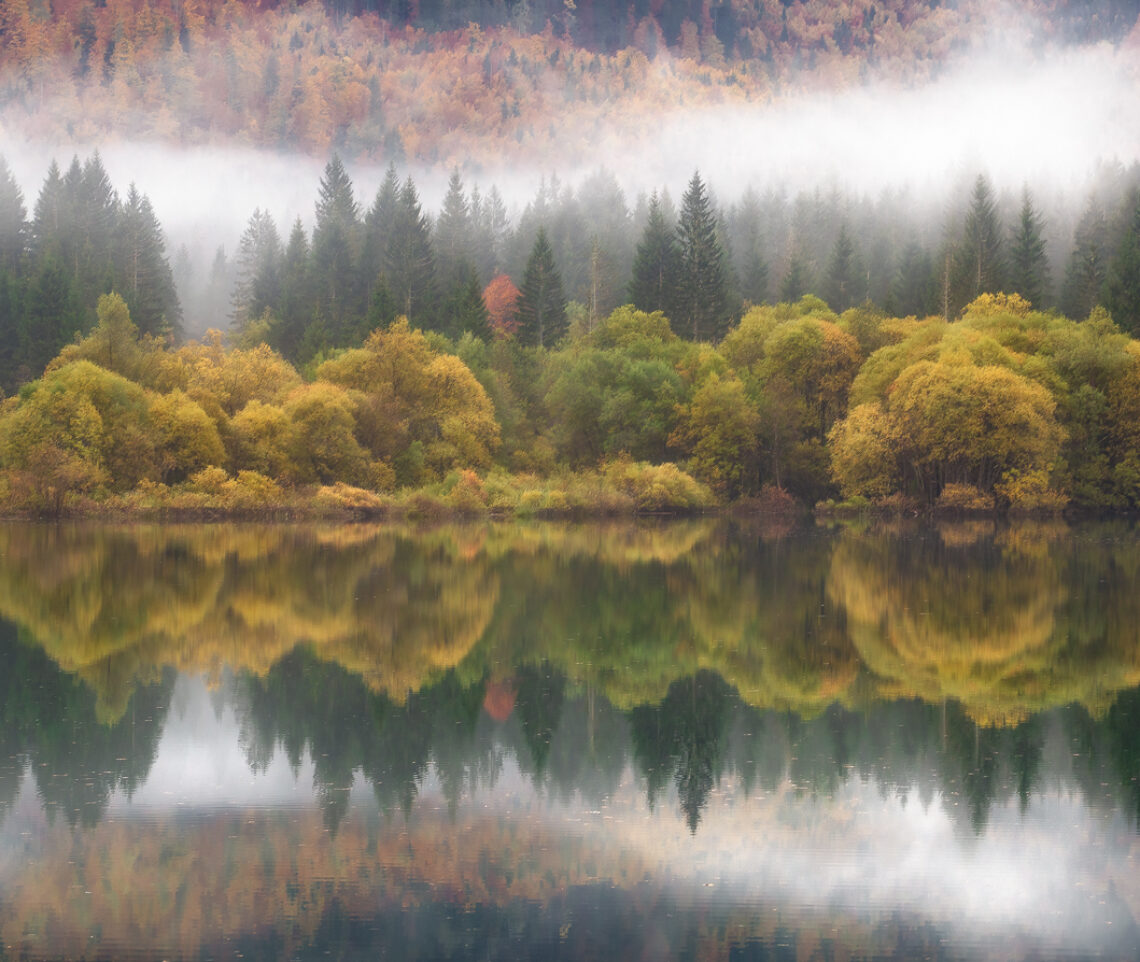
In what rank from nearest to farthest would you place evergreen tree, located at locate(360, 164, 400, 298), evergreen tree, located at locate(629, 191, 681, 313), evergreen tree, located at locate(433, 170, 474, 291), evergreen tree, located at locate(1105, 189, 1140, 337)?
evergreen tree, located at locate(1105, 189, 1140, 337), evergreen tree, located at locate(629, 191, 681, 313), evergreen tree, located at locate(360, 164, 400, 298), evergreen tree, located at locate(433, 170, 474, 291)

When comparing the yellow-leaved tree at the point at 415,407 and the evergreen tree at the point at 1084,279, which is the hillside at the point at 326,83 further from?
the yellow-leaved tree at the point at 415,407

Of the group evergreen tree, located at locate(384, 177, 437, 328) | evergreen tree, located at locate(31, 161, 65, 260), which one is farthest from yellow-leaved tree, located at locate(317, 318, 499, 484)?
Answer: evergreen tree, located at locate(31, 161, 65, 260)

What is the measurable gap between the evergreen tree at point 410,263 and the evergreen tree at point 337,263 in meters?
3.63

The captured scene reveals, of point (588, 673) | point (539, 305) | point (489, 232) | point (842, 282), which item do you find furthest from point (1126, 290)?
point (588, 673)

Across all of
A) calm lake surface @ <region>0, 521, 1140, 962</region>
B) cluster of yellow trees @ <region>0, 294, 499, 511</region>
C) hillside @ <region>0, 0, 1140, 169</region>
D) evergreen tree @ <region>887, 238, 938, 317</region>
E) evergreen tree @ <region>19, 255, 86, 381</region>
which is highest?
hillside @ <region>0, 0, 1140, 169</region>

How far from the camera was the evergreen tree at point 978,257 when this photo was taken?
103m

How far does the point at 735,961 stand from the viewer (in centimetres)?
989

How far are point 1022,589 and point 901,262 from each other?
8813 centimetres

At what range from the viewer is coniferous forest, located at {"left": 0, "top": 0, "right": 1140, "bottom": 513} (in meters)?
69.4

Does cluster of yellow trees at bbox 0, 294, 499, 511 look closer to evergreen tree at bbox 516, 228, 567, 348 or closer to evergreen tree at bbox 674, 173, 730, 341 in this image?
evergreen tree at bbox 516, 228, 567, 348

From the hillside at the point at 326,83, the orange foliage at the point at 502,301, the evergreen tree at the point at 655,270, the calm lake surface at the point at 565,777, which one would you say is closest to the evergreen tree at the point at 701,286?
the evergreen tree at the point at 655,270

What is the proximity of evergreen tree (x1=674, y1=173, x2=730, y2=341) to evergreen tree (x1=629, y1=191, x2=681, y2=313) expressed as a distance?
905 mm

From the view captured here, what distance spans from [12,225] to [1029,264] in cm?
9232

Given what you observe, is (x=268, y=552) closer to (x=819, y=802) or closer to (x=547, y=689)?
(x=547, y=689)
